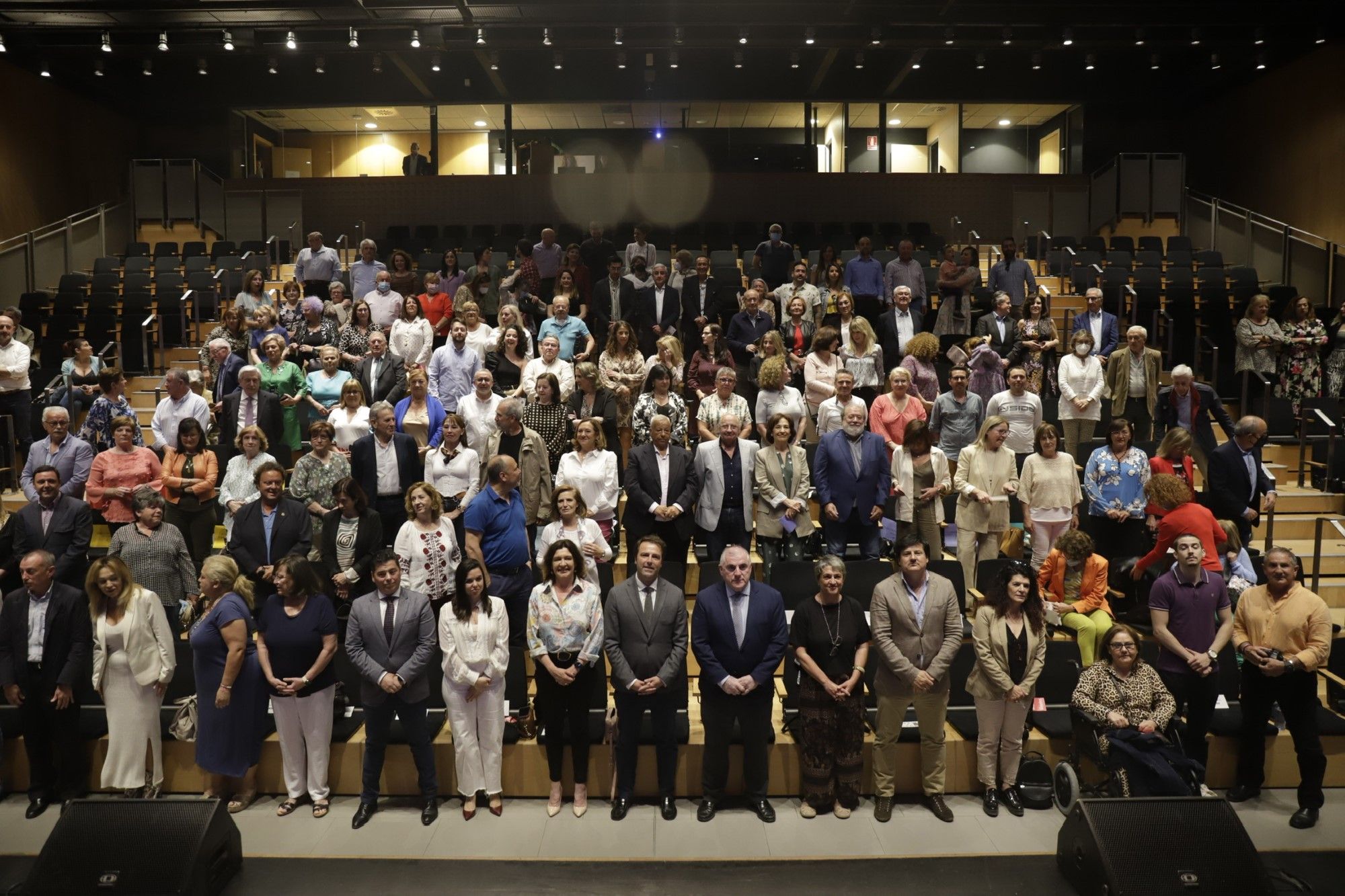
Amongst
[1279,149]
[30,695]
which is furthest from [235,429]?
[1279,149]

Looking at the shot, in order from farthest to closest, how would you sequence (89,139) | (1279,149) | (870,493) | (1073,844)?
(89,139)
(1279,149)
(870,493)
(1073,844)

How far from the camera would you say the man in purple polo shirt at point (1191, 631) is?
564 cm

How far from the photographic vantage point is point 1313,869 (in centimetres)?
498

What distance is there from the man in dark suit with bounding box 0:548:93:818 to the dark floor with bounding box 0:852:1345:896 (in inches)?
25.5

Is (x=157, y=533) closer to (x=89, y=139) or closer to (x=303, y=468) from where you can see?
(x=303, y=468)

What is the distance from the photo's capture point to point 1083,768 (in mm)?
5586

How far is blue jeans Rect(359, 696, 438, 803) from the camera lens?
548cm

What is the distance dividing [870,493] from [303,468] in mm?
3404

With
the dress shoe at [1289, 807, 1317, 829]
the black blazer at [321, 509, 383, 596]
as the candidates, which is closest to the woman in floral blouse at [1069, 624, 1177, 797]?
the dress shoe at [1289, 807, 1317, 829]

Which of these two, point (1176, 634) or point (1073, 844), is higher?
point (1176, 634)

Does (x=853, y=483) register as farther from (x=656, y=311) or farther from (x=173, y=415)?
(x=173, y=415)

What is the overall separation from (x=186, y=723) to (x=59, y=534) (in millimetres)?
1553

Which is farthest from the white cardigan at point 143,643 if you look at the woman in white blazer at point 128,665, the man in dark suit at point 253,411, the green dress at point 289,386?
the green dress at point 289,386

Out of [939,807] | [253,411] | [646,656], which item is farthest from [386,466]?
[939,807]
